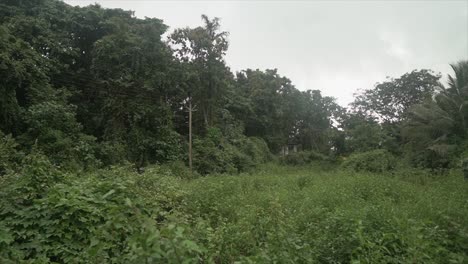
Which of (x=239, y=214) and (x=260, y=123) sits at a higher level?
(x=260, y=123)

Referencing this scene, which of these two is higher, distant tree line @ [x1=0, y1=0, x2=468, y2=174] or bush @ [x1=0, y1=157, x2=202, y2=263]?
distant tree line @ [x1=0, y1=0, x2=468, y2=174]

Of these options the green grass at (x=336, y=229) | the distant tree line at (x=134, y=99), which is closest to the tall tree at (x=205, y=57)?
the distant tree line at (x=134, y=99)

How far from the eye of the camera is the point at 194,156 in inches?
824

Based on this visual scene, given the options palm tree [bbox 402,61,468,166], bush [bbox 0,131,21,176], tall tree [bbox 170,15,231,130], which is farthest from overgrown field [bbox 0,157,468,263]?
tall tree [bbox 170,15,231,130]

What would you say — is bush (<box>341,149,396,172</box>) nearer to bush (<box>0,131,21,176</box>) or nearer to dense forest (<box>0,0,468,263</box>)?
dense forest (<box>0,0,468,263</box>)

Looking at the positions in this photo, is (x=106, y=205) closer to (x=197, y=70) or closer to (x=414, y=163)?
(x=414, y=163)

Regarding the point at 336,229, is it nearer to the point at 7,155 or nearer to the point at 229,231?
the point at 229,231

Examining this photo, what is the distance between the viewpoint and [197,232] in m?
3.07

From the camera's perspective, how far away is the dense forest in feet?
12.6

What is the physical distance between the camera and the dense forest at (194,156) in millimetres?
3838

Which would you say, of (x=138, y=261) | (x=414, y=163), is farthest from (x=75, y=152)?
(x=414, y=163)

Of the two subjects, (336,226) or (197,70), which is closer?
(336,226)

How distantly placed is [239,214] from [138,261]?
4.46m

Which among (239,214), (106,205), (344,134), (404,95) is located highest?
(404,95)
